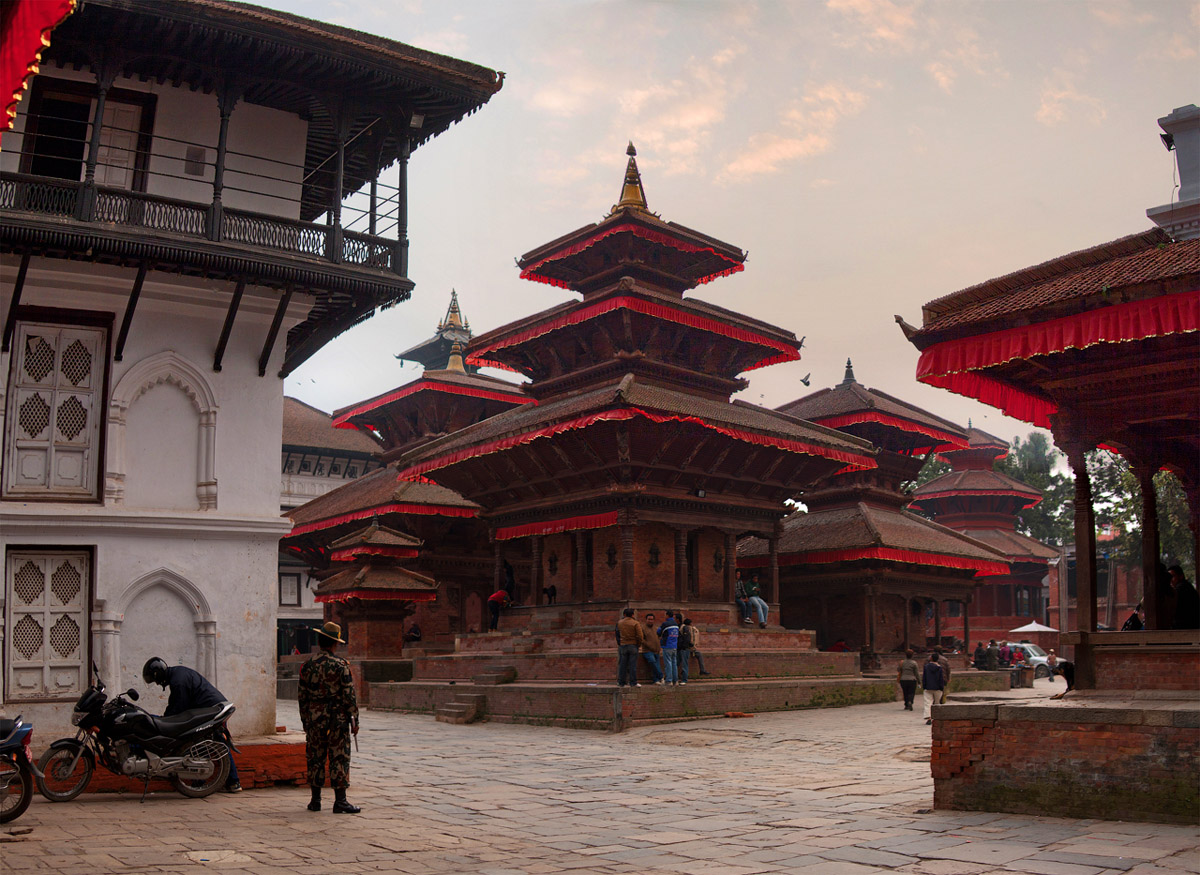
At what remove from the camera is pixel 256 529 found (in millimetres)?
12258

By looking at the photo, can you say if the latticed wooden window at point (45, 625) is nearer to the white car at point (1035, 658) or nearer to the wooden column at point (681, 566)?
the wooden column at point (681, 566)

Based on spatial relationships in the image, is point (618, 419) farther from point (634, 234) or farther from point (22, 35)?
point (22, 35)

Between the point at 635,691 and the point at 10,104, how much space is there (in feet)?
47.8

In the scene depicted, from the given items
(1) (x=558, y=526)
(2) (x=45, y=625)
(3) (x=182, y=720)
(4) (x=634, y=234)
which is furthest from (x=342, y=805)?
(4) (x=634, y=234)

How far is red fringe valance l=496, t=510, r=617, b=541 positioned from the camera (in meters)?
23.7

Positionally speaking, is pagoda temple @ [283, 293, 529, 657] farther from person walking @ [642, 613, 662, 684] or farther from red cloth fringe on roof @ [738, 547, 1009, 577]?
person walking @ [642, 613, 662, 684]

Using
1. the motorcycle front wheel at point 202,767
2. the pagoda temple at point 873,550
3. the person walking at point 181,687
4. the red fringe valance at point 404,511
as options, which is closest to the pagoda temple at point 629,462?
the red fringe valance at point 404,511

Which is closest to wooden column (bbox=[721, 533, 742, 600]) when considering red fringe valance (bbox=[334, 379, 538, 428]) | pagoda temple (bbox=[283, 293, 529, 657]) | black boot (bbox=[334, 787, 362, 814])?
pagoda temple (bbox=[283, 293, 529, 657])

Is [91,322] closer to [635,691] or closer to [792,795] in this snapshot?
[792,795]

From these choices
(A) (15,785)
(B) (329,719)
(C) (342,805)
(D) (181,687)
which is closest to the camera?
(A) (15,785)

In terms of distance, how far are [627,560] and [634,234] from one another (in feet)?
27.5

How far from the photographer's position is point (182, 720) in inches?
402

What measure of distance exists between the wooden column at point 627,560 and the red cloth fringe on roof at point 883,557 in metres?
7.83

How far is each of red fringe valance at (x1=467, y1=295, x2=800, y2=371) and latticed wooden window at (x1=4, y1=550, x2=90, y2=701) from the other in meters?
15.3
